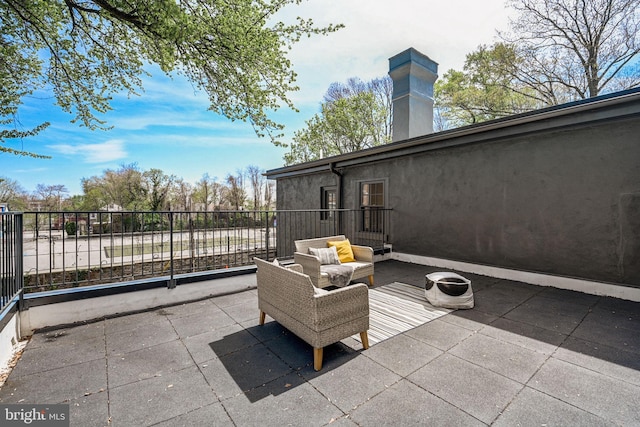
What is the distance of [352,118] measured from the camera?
17.7m

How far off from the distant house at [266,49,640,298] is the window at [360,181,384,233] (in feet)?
0.24

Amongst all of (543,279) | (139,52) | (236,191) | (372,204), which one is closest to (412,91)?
(372,204)

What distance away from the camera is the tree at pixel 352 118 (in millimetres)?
17625

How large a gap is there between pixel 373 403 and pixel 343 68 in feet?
37.5

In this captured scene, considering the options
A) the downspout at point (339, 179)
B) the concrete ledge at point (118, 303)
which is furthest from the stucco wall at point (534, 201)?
the concrete ledge at point (118, 303)

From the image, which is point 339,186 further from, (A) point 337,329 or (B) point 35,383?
(B) point 35,383

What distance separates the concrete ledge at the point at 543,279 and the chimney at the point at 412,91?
11.8 ft

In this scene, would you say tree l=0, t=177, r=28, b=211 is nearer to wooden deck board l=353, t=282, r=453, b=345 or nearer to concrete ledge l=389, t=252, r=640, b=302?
wooden deck board l=353, t=282, r=453, b=345

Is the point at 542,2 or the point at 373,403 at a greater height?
the point at 542,2

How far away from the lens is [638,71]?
8.99 meters

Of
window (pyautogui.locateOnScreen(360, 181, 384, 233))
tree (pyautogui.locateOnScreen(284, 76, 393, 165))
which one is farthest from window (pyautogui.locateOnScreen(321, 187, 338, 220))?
tree (pyautogui.locateOnScreen(284, 76, 393, 165))

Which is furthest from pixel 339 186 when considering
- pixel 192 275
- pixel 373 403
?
pixel 373 403

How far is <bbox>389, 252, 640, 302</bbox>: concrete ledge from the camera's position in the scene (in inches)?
143

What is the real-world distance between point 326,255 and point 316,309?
6.92ft
